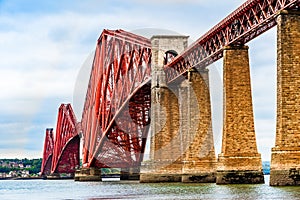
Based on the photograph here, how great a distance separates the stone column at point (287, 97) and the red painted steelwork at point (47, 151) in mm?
133759

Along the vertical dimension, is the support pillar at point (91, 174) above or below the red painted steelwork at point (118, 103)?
below

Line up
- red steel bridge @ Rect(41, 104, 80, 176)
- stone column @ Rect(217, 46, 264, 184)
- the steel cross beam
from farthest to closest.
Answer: red steel bridge @ Rect(41, 104, 80, 176), stone column @ Rect(217, 46, 264, 184), the steel cross beam

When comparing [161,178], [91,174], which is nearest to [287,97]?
[161,178]

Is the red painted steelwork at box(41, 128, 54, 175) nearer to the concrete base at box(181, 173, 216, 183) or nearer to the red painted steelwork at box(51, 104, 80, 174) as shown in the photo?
the red painted steelwork at box(51, 104, 80, 174)

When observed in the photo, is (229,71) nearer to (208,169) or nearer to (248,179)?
(248,179)

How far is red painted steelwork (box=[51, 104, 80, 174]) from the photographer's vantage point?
131 m

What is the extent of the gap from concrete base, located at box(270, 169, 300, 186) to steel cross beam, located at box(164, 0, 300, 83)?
862 cm

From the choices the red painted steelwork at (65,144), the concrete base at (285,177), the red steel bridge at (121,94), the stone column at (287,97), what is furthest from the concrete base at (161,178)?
the red painted steelwork at (65,144)

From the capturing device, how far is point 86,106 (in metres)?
103

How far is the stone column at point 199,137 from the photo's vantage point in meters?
57.2

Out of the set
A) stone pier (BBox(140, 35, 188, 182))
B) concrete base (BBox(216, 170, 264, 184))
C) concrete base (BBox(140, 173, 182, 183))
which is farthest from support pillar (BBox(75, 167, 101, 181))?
concrete base (BBox(216, 170, 264, 184))

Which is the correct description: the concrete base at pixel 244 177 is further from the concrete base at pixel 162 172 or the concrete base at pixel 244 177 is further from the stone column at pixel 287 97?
the concrete base at pixel 162 172

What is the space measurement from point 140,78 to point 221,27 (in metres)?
25.2

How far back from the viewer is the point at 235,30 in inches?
1903
